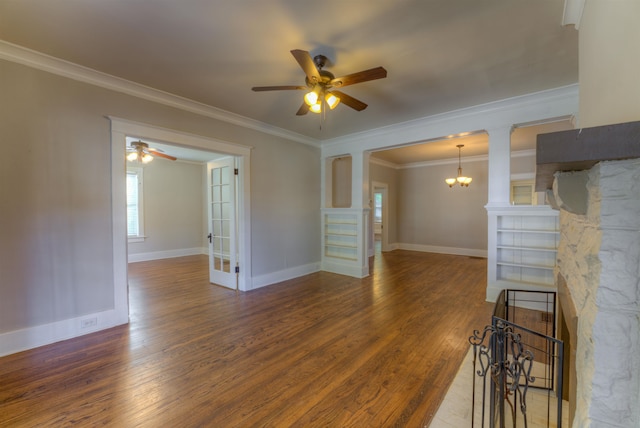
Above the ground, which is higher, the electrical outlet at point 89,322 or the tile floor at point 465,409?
the electrical outlet at point 89,322

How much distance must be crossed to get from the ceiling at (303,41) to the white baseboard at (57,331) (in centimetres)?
263

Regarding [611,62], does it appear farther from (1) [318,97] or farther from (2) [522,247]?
(2) [522,247]

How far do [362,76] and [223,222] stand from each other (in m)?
3.42

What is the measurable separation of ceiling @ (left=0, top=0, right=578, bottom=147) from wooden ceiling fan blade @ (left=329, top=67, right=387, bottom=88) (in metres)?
0.31

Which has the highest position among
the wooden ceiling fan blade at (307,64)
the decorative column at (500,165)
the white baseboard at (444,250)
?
the wooden ceiling fan blade at (307,64)

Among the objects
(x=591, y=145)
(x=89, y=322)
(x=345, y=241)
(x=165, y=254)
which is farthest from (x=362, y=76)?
(x=165, y=254)

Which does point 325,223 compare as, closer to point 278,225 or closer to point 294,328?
point 278,225

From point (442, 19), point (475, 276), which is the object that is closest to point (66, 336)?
point (442, 19)

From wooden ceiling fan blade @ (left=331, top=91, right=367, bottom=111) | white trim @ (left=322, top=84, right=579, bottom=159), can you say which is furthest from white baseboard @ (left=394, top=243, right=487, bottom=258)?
wooden ceiling fan blade @ (left=331, top=91, right=367, bottom=111)

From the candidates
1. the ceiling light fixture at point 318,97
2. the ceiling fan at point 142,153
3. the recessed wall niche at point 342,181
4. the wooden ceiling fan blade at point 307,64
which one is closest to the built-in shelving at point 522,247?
the ceiling light fixture at point 318,97

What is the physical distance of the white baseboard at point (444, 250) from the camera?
284 inches

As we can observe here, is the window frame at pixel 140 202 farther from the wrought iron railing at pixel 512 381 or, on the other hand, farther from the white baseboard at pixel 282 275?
the wrought iron railing at pixel 512 381

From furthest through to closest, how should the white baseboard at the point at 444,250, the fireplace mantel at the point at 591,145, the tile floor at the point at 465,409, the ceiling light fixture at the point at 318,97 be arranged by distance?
the white baseboard at the point at 444,250, the ceiling light fixture at the point at 318,97, the tile floor at the point at 465,409, the fireplace mantel at the point at 591,145

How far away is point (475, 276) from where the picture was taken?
5066mm
